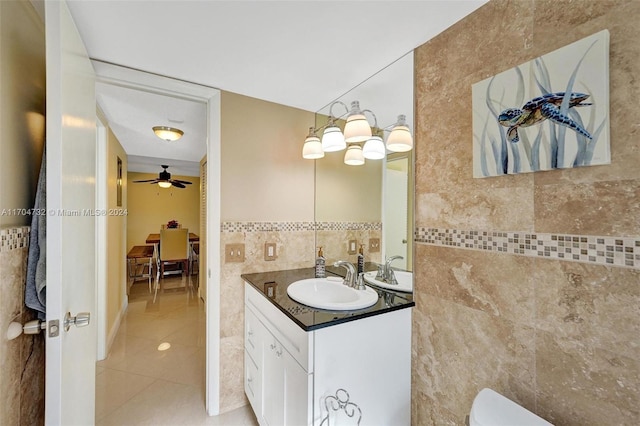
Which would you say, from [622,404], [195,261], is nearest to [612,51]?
[622,404]

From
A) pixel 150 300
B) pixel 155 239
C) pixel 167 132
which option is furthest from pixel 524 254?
pixel 155 239

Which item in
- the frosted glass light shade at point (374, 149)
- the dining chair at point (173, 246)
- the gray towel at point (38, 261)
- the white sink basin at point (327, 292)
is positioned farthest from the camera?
the dining chair at point (173, 246)

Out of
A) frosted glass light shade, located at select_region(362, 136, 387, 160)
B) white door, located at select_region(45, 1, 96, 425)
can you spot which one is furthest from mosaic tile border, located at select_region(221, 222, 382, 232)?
white door, located at select_region(45, 1, 96, 425)

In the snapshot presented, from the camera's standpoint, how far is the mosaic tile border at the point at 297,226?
181 centimetres

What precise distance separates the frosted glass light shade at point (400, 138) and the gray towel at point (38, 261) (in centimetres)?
162

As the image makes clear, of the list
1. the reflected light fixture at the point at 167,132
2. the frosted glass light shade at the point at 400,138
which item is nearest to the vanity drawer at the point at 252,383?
the frosted glass light shade at the point at 400,138

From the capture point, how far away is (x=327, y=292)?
1671 mm

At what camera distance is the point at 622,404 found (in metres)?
0.73

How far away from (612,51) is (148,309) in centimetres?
454

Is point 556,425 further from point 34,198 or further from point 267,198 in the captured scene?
point 34,198

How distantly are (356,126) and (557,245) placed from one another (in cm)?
118

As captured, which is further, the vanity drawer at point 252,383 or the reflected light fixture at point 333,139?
the reflected light fixture at point 333,139

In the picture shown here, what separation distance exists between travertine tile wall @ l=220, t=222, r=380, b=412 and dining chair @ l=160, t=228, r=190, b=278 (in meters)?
3.75

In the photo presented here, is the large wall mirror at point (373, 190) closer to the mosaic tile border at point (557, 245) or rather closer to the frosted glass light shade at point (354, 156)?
the frosted glass light shade at point (354, 156)
